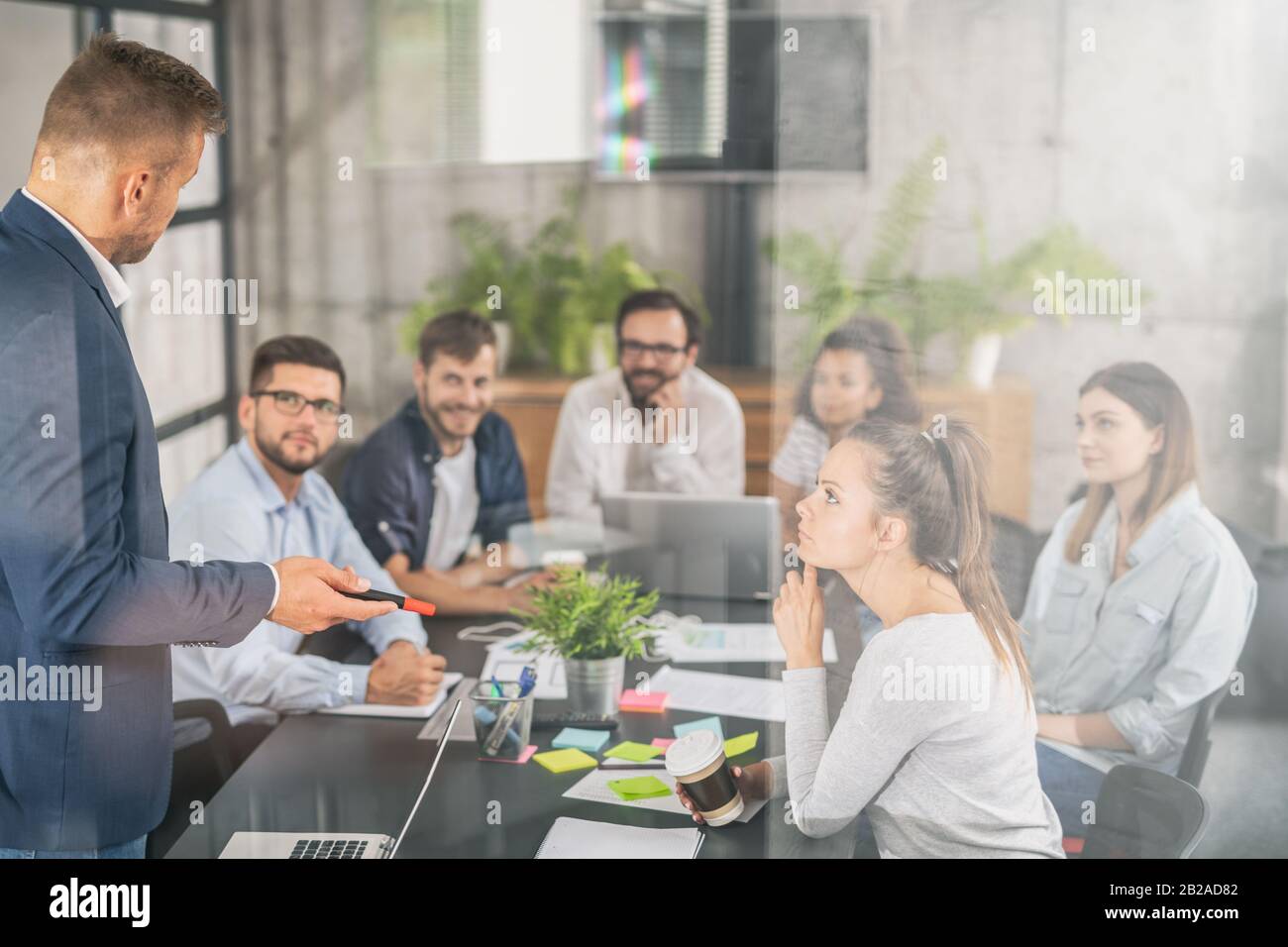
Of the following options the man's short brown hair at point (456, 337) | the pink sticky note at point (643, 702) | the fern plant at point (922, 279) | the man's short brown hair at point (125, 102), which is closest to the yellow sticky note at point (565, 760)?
the pink sticky note at point (643, 702)

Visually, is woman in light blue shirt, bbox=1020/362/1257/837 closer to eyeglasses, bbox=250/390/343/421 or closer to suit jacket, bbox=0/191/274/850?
suit jacket, bbox=0/191/274/850

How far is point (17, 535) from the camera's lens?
2055 millimetres

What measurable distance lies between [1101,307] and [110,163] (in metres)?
1.84

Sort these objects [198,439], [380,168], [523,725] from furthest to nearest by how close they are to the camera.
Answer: [380,168] → [198,439] → [523,725]

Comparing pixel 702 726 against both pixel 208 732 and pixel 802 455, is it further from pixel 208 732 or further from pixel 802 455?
pixel 208 732

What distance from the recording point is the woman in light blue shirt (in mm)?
2551

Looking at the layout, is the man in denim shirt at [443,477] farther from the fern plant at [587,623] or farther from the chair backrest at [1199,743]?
the chair backrest at [1199,743]

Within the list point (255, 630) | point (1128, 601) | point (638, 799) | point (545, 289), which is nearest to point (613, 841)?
point (638, 799)

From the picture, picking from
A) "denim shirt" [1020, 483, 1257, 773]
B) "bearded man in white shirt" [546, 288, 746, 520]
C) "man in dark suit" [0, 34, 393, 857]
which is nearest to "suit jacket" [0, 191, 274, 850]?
"man in dark suit" [0, 34, 393, 857]

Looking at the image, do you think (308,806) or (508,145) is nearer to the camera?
(308,806)

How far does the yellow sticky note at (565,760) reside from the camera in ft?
Result: 7.89

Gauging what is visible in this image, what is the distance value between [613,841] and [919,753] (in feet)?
1.79
